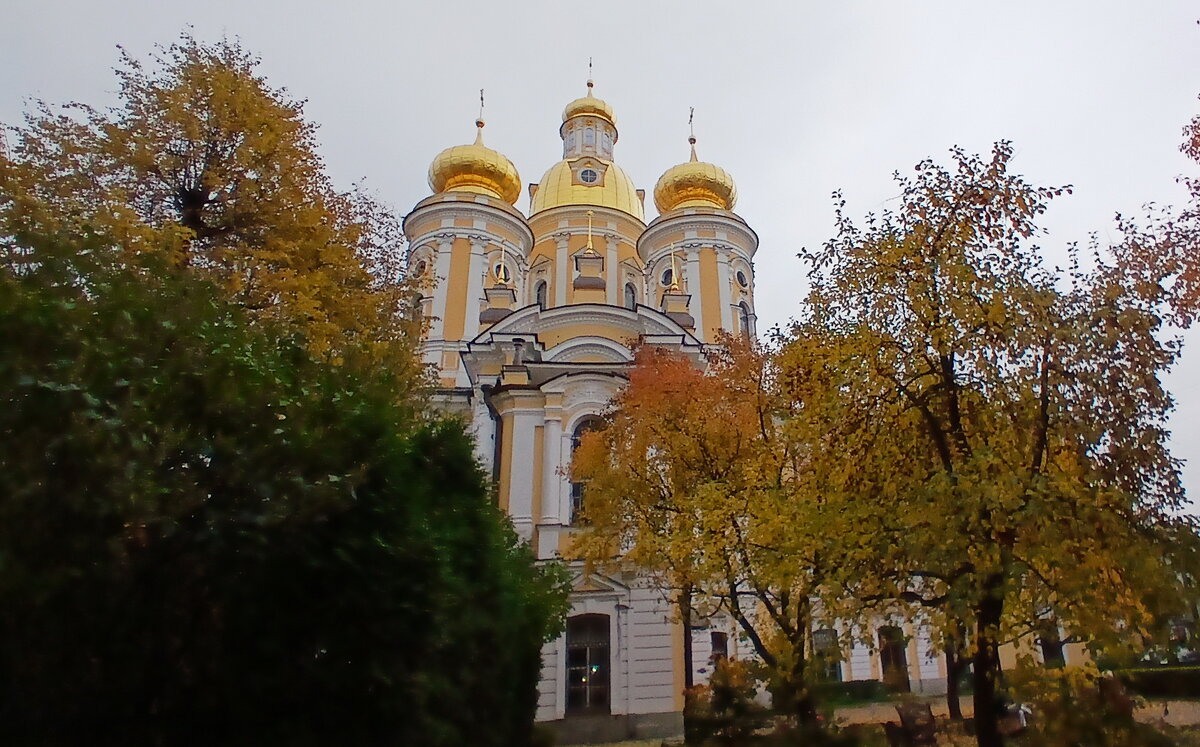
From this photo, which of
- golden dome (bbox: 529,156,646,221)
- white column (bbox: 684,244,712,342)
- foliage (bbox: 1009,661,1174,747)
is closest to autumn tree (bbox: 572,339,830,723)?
foliage (bbox: 1009,661,1174,747)

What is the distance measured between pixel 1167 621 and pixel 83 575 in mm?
8950

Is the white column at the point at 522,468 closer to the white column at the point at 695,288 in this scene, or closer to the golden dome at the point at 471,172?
the white column at the point at 695,288

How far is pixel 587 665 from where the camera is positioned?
20625 mm

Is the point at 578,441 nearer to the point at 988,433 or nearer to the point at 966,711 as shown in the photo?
the point at 966,711

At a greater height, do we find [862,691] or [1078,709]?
[1078,709]

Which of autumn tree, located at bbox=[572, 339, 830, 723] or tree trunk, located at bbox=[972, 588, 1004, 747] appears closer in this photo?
tree trunk, located at bbox=[972, 588, 1004, 747]

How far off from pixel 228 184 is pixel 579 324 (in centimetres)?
1633

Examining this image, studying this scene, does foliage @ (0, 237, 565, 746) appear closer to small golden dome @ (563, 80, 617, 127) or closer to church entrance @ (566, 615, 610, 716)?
church entrance @ (566, 615, 610, 716)

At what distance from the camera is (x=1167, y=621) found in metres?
7.81

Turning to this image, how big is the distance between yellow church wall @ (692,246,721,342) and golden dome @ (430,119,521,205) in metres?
8.81

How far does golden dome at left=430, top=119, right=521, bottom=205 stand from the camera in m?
33.9

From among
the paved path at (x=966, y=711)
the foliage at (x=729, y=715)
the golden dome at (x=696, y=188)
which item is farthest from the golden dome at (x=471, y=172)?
the foliage at (x=729, y=715)

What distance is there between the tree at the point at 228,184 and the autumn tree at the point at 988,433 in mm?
5718

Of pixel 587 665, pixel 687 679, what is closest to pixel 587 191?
pixel 587 665
